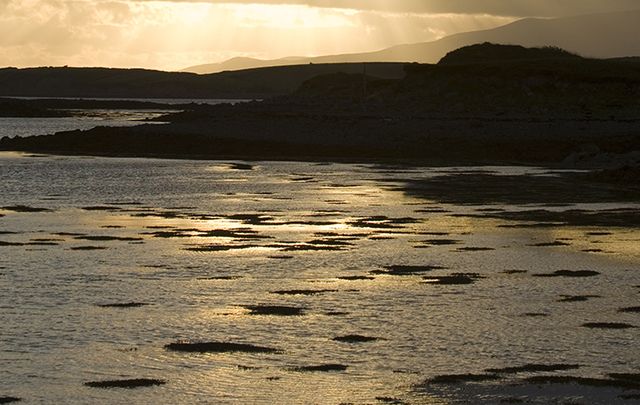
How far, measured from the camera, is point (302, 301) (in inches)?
773

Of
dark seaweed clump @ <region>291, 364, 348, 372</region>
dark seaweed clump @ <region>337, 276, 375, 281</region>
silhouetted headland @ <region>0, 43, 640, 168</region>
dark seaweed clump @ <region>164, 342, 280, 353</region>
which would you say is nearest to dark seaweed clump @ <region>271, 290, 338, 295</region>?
dark seaweed clump @ <region>337, 276, 375, 281</region>

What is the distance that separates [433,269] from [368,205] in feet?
44.4

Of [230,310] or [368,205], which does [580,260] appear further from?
[368,205]

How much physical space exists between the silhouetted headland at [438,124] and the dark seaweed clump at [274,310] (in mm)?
35435

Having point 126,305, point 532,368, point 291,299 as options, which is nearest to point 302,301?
point 291,299

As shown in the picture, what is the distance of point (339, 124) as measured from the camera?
7650 centimetres

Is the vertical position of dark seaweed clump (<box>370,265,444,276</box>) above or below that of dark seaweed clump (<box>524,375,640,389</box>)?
above

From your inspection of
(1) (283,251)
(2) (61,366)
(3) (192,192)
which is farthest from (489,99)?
(2) (61,366)

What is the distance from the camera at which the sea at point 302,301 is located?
48.4 feet

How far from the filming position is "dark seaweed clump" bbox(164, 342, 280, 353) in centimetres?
1614

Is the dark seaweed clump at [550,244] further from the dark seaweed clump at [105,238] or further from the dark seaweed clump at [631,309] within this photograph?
the dark seaweed clump at [105,238]

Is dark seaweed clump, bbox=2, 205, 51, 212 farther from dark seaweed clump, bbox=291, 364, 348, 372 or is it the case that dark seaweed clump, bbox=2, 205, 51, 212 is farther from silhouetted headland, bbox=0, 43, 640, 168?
silhouetted headland, bbox=0, 43, 640, 168

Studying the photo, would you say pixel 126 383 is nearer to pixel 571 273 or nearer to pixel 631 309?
pixel 631 309

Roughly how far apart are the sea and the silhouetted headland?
25.7m
